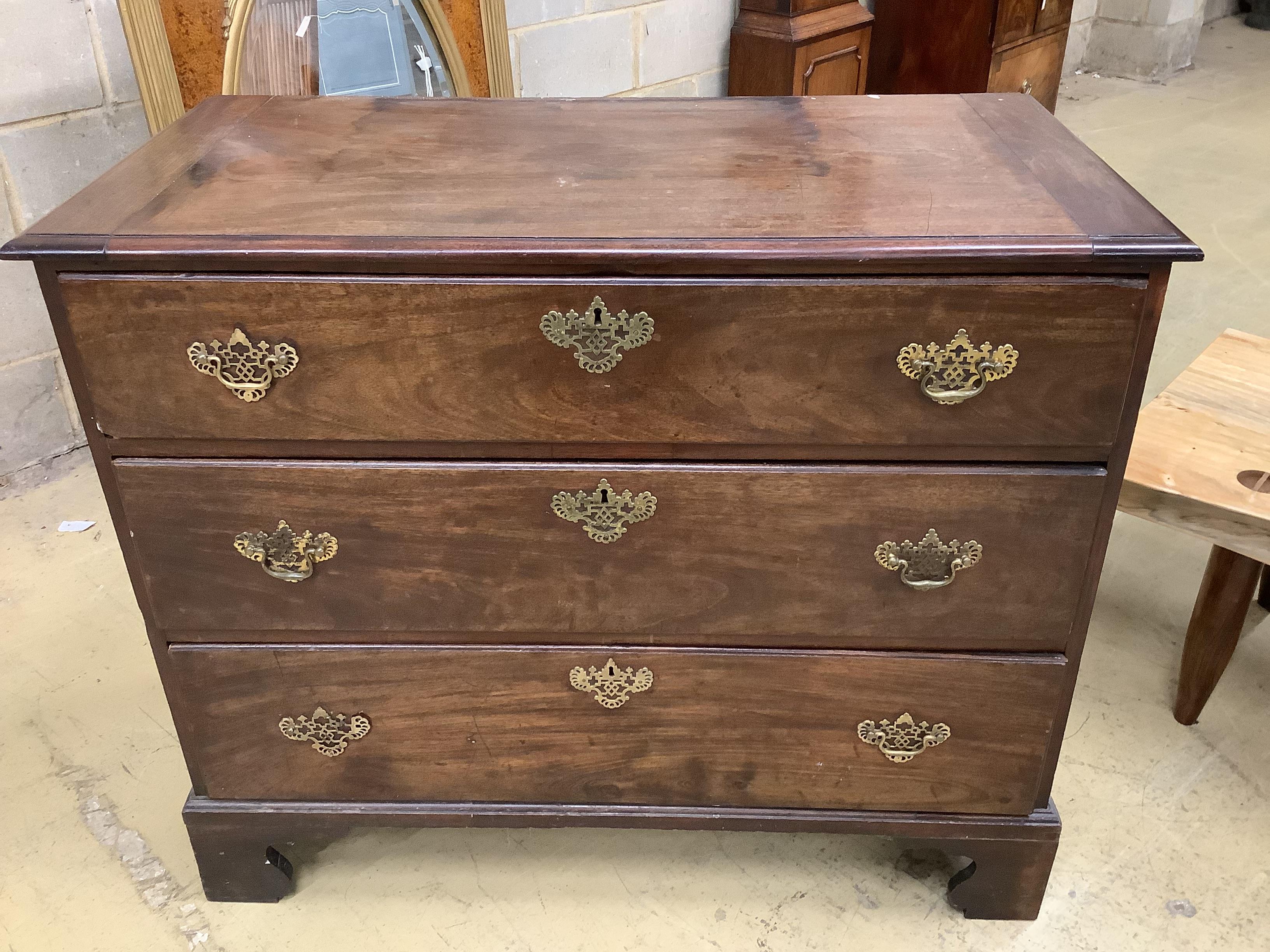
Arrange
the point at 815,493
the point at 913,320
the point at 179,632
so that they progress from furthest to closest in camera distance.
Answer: the point at 179,632 → the point at 815,493 → the point at 913,320

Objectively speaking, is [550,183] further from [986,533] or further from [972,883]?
[972,883]

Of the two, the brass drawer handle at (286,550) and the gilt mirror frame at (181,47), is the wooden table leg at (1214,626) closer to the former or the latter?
the brass drawer handle at (286,550)

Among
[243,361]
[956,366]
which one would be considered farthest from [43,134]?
[956,366]

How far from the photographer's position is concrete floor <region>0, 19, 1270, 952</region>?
1.42 m

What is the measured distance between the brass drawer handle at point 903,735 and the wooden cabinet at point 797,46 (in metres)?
2.16

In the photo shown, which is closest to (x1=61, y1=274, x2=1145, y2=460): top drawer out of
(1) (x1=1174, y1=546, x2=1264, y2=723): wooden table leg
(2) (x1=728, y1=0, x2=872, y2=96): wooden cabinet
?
(1) (x1=1174, y1=546, x2=1264, y2=723): wooden table leg

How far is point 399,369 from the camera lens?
108 cm

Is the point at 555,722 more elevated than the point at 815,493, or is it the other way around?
the point at 815,493

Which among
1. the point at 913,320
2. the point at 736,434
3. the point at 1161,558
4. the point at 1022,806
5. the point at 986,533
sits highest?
the point at 913,320

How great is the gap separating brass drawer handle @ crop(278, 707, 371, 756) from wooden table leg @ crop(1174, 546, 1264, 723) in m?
1.35

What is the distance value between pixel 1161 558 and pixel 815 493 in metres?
1.37

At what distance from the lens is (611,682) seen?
1293mm

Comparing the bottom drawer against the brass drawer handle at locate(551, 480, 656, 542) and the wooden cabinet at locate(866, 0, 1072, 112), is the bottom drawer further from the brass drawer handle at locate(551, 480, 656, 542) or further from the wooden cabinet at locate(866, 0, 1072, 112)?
the wooden cabinet at locate(866, 0, 1072, 112)

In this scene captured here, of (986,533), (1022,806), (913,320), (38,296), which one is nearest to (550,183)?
(913,320)
